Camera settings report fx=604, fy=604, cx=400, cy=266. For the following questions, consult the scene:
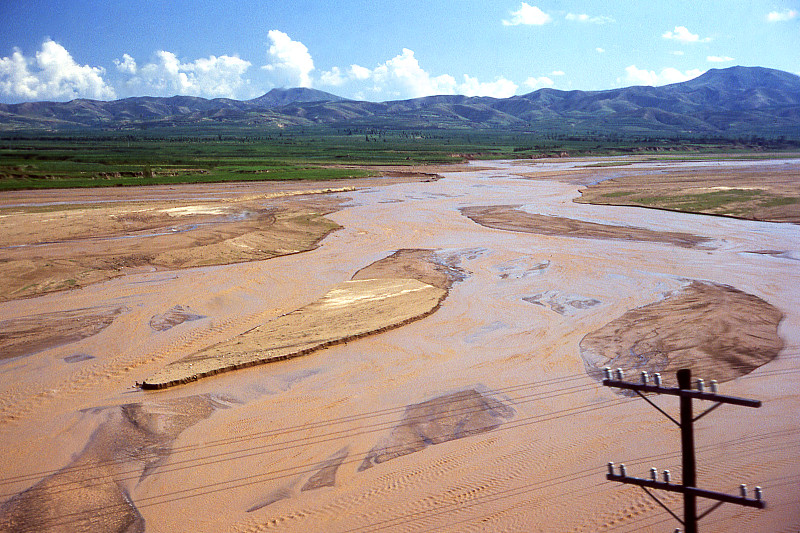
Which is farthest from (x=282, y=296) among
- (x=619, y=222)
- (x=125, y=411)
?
(x=619, y=222)

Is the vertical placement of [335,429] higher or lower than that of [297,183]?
lower

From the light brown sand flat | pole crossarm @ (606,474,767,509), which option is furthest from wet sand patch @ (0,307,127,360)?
pole crossarm @ (606,474,767,509)

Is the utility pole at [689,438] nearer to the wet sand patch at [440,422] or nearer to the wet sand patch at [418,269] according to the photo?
the wet sand patch at [440,422]

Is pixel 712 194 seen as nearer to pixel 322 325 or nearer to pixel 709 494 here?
pixel 322 325

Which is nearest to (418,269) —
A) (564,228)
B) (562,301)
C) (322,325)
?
(562,301)

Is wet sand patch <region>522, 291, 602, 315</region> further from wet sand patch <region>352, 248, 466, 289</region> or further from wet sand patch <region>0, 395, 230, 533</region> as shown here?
wet sand patch <region>0, 395, 230, 533</region>

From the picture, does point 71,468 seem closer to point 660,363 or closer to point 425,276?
point 660,363
